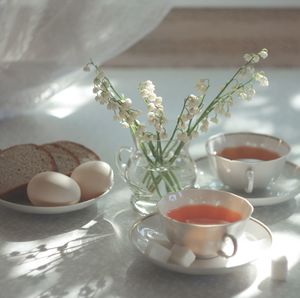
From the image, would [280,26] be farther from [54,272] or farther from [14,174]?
[54,272]

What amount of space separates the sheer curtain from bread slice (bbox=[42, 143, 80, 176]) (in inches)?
12.5

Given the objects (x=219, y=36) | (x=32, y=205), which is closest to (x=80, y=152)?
(x=32, y=205)

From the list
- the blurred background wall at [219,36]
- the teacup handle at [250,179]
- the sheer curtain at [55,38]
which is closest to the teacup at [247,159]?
the teacup handle at [250,179]

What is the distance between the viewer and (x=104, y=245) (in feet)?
3.77

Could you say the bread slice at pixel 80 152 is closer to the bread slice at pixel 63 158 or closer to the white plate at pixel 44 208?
the bread slice at pixel 63 158

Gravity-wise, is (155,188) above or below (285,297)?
above

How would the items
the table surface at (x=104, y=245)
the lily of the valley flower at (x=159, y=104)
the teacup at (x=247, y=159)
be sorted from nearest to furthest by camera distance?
the table surface at (x=104, y=245) → the lily of the valley flower at (x=159, y=104) → the teacup at (x=247, y=159)

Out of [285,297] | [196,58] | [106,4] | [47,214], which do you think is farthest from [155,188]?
[196,58]

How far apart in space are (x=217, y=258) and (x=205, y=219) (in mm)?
61

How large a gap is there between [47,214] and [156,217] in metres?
0.18

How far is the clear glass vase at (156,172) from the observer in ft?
3.98

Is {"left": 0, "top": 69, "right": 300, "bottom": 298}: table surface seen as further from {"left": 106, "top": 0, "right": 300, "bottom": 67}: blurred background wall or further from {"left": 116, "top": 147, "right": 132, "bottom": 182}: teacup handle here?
{"left": 106, "top": 0, "right": 300, "bottom": 67}: blurred background wall

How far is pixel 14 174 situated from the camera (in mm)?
1271

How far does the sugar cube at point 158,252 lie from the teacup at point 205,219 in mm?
20
